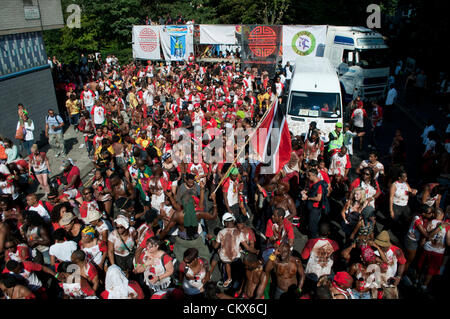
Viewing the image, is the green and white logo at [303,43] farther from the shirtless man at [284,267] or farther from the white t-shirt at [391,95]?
the shirtless man at [284,267]

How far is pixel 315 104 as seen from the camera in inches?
450

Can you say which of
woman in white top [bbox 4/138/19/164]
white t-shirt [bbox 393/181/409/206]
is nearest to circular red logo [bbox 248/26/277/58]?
woman in white top [bbox 4/138/19/164]

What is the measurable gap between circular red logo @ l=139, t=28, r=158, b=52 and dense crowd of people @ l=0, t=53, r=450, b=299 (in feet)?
51.7

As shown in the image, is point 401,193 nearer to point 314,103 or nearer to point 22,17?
point 314,103

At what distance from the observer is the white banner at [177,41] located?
23984 millimetres

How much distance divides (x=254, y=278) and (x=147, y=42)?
77.3 feet

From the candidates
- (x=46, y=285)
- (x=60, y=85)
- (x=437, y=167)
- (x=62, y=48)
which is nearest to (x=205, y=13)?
(x=62, y=48)

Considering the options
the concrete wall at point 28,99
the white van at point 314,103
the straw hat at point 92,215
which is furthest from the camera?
the concrete wall at point 28,99

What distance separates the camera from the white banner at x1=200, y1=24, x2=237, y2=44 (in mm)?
23219

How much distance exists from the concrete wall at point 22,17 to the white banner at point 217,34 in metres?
9.71

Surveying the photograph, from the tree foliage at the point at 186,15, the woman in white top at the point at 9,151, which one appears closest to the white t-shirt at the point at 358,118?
the woman in white top at the point at 9,151

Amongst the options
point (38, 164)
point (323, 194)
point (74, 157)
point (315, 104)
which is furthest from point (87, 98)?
point (323, 194)

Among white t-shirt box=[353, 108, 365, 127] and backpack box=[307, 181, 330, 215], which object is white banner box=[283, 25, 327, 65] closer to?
white t-shirt box=[353, 108, 365, 127]
